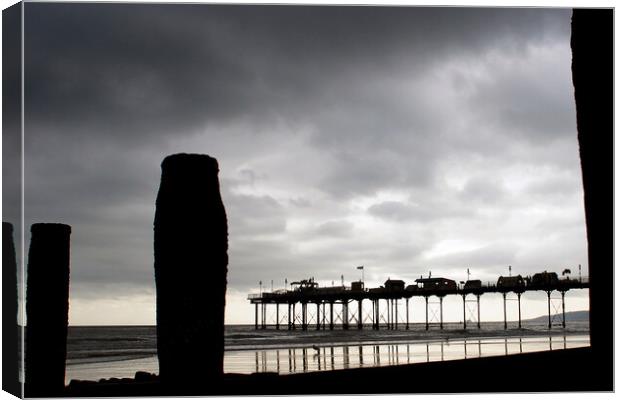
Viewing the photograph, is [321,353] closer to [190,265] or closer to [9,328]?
[9,328]

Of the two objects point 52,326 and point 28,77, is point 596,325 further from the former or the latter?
point 28,77

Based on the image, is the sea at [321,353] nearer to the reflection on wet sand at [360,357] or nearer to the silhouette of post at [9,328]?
the reflection on wet sand at [360,357]

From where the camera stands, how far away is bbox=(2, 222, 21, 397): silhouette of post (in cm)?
806

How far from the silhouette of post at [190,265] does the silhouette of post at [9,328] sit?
2.72 m

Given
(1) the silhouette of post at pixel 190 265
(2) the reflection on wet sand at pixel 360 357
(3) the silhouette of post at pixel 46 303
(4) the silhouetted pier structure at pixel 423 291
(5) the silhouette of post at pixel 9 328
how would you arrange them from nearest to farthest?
(1) the silhouette of post at pixel 190 265 → (5) the silhouette of post at pixel 9 328 → (3) the silhouette of post at pixel 46 303 → (2) the reflection on wet sand at pixel 360 357 → (4) the silhouetted pier structure at pixel 423 291

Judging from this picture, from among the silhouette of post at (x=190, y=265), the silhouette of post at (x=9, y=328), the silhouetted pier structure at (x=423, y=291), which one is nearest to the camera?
the silhouette of post at (x=190, y=265)

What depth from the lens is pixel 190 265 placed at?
19.6ft

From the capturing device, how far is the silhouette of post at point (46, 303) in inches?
325

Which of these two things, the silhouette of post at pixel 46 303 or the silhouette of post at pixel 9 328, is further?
the silhouette of post at pixel 46 303

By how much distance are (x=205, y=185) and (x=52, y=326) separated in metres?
3.37

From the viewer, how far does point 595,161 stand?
7578 mm

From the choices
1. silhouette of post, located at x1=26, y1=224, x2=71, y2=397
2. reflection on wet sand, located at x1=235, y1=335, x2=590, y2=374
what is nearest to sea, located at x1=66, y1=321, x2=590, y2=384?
reflection on wet sand, located at x1=235, y1=335, x2=590, y2=374

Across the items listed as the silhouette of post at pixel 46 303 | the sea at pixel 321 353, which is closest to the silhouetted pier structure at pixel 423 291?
the sea at pixel 321 353

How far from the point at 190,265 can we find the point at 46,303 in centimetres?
312
